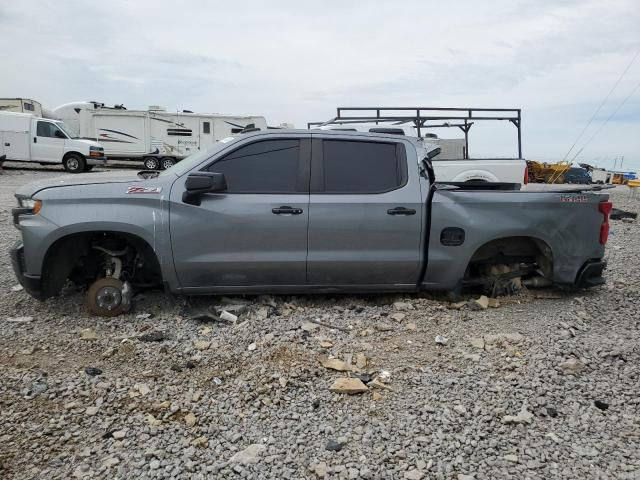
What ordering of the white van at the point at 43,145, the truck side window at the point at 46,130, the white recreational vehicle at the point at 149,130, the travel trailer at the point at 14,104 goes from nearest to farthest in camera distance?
1. the white van at the point at 43,145
2. the truck side window at the point at 46,130
3. the white recreational vehicle at the point at 149,130
4. the travel trailer at the point at 14,104

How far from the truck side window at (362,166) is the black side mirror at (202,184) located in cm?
96

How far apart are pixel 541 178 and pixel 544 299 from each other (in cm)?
2143

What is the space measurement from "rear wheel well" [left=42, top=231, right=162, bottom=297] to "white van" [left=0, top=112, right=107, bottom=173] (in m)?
18.1

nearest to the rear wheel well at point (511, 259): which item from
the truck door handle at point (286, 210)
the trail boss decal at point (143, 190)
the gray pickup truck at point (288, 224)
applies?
the gray pickup truck at point (288, 224)

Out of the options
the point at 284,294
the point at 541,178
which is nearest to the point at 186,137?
the point at 541,178

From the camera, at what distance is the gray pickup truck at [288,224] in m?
4.47

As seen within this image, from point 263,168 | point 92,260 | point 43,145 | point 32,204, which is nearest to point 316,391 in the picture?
point 263,168

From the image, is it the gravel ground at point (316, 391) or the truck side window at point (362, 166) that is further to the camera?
the truck side window at point (362, 166)

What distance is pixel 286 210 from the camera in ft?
15.1

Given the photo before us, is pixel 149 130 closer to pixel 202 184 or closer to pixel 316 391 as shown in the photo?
pixel 202 184

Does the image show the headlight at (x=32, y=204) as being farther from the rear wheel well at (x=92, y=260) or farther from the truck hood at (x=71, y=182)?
the rear wheel well at (x=92, y=260)

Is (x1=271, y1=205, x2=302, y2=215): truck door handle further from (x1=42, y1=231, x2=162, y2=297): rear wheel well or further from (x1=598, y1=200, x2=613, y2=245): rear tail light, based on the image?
(x1=598, y1=200, x2=613, y2=245): rear tail light

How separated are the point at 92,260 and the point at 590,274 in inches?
189

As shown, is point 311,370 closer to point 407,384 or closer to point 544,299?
point 407,384
